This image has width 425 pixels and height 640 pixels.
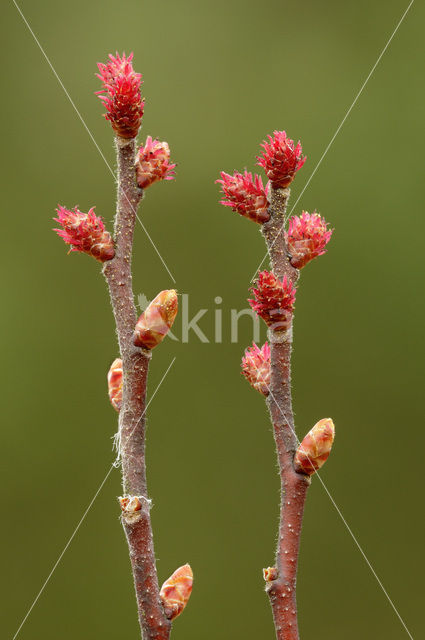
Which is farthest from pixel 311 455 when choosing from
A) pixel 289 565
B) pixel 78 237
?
pixel 78 237

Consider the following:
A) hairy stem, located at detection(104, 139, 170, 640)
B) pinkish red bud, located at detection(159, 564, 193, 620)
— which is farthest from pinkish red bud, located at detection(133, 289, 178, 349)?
pinkish red bud, located at detection(159, 564, 193, 620)

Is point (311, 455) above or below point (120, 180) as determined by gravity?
below

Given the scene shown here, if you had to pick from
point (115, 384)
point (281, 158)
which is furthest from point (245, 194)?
point (115, 384)

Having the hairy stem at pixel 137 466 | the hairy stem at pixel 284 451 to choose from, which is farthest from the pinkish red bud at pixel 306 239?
the hairy stem at pixel 137 466

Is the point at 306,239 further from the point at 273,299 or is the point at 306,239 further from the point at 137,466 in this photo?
the point at 137,466

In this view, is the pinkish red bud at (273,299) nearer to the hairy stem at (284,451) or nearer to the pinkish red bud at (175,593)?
the hairy stem at (284,451)

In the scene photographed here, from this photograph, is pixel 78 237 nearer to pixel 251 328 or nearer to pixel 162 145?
pixel 162 145

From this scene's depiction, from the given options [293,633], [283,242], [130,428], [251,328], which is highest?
[251,328]
